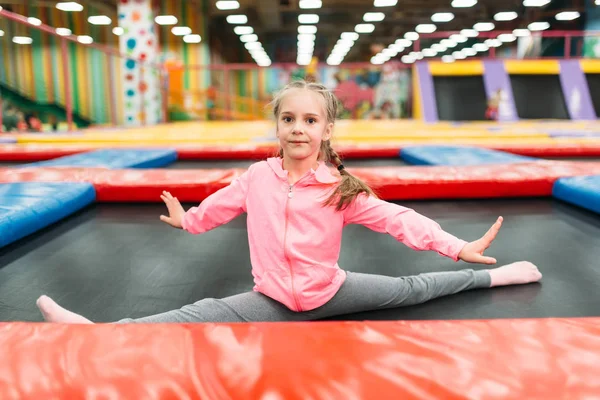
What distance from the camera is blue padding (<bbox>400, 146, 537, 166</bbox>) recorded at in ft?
9.02

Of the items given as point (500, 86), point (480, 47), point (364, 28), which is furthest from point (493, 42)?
point (500, 86)

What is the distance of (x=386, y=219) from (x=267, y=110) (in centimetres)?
39

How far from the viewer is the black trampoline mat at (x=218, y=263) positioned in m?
1.13

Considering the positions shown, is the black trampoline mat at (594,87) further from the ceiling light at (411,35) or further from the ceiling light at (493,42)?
the ceiling light at (411,35)

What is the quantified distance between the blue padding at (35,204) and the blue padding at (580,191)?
6.83 ft

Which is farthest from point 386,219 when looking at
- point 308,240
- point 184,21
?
point 184,21

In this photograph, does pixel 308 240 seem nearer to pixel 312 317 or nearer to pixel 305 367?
pixel 312 317

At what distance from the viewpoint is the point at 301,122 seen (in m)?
1.00

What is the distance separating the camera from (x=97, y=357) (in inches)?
28.9

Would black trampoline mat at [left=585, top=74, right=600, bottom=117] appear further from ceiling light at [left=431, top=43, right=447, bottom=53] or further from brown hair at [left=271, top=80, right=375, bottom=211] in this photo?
ceiling light at [left=431, top=43, right=447, bottom=53]

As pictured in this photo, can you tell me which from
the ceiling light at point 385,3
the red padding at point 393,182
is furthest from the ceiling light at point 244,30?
the red padding at point 393,182

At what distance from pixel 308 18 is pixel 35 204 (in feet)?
43.0

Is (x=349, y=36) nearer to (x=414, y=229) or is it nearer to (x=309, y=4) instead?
(x=309, y=4)

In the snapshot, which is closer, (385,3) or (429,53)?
(385,3)
